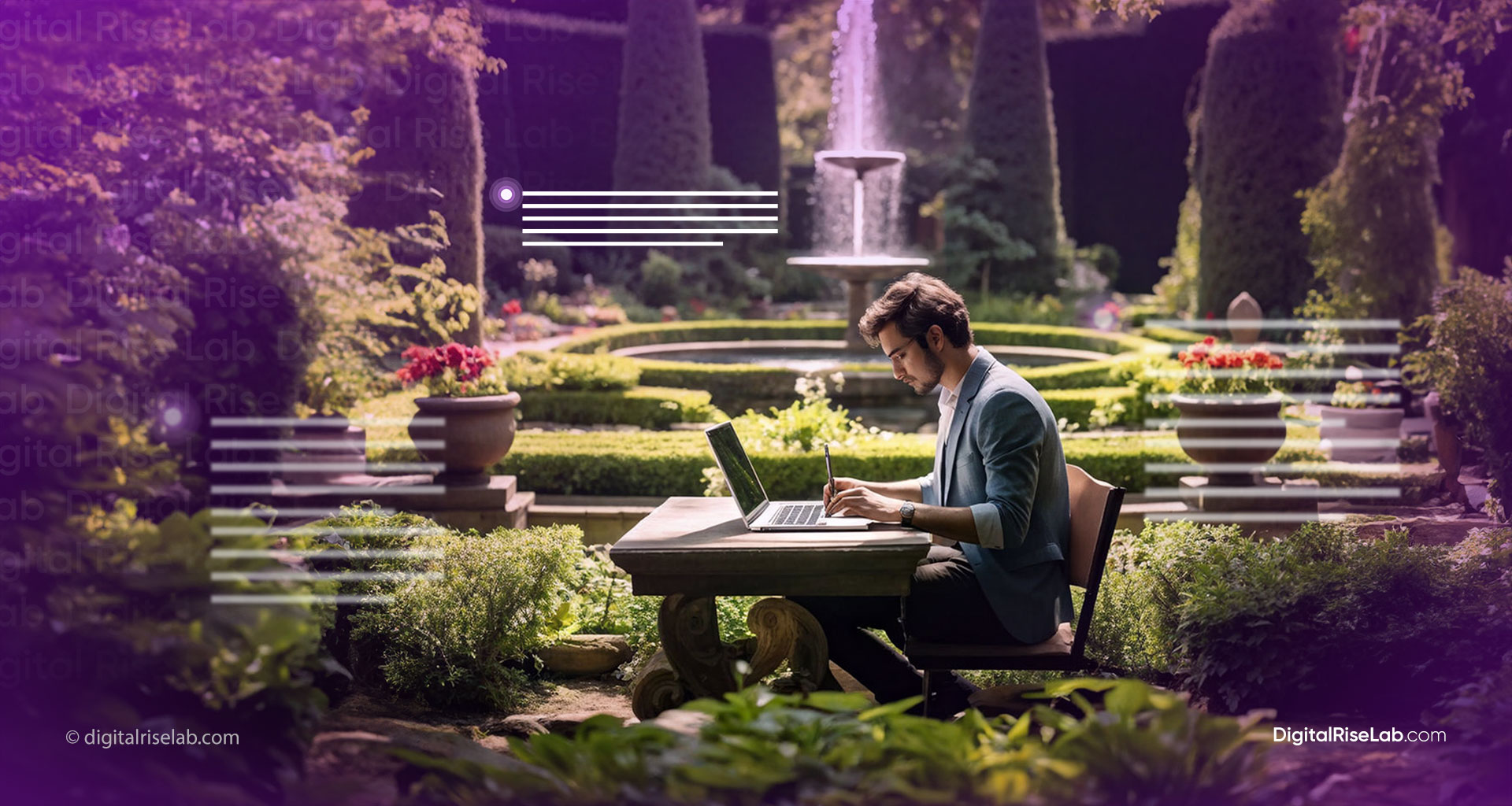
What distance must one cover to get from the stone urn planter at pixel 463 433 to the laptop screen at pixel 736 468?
2648 millimetres

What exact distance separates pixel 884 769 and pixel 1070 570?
1.33m

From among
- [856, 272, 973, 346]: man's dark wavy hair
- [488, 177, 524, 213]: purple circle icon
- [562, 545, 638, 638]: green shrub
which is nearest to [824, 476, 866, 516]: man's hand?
[856, 272, 973, 346]: man's dark wavy hair

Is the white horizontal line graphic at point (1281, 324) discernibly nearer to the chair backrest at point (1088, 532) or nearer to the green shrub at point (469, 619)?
the chair backrest at point (1088, 532)

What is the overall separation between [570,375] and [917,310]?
5817mm

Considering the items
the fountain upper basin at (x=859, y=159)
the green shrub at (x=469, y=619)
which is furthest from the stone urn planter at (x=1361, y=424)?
the fountain upper basin at (x=859, y=159)

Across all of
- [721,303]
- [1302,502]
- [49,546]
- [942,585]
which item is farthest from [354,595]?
[721,303]

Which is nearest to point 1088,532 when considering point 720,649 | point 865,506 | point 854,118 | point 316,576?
point 865,506

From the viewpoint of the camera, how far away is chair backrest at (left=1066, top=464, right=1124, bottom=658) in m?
2.99

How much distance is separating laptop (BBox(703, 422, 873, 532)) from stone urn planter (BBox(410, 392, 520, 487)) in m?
2.63

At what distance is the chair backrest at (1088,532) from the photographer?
2.99m

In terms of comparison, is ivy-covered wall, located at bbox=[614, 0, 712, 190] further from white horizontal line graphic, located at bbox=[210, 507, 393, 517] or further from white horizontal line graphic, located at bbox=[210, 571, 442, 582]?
white horizontal line graphic, located at bbox=[210, 571, 442, 582]

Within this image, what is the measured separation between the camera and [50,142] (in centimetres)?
308

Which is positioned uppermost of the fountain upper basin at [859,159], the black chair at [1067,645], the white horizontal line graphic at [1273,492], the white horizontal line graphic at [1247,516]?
the fountain upper basin at [859,159]

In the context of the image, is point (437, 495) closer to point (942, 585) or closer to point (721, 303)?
point (942, 585)
